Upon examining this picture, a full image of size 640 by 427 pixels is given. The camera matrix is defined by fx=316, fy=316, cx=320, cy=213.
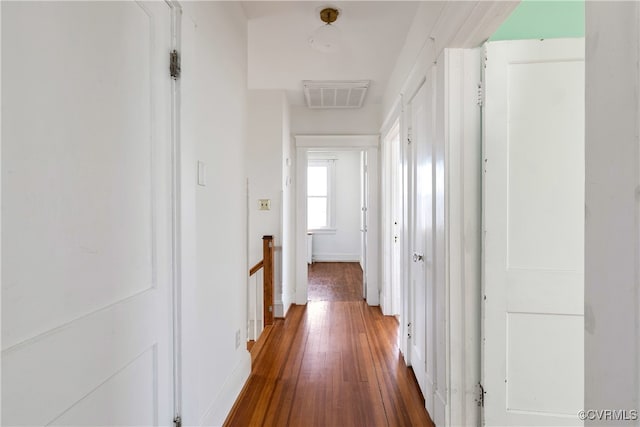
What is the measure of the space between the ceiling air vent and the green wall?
1802mm

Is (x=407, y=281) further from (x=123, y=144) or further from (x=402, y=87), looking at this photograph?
(x=123, y=144)

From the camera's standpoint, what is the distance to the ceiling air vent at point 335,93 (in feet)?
11.0

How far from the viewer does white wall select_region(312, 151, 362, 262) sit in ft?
23.8

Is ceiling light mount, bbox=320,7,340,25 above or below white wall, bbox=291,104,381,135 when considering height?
above

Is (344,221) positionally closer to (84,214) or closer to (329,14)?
(329,14)

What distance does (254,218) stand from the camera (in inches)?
142

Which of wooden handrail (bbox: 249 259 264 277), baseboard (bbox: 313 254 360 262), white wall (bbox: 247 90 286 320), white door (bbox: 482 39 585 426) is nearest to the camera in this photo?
white door (bbox: 482 39 585 426)

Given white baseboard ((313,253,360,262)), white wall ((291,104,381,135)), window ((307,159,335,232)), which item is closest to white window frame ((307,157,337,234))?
window ((307,159,335,232))

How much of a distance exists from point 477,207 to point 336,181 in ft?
18.8

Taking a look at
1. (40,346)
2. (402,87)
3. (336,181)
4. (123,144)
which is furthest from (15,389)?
(336,181)

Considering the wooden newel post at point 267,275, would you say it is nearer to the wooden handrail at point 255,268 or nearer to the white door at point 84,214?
the wooden handrail at point 255,268

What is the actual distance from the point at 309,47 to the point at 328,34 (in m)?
0.50

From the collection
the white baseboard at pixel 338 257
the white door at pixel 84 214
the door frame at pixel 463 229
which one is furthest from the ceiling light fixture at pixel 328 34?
the white baseboard at pixel 338 257

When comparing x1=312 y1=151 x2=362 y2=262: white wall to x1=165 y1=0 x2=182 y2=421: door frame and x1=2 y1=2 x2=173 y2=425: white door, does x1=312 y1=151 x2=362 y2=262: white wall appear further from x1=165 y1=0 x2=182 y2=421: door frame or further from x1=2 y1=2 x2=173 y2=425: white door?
x1=2 y1=2 x2=173 y2=425: white door
